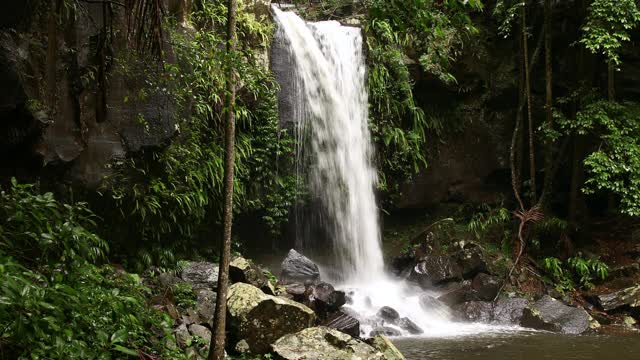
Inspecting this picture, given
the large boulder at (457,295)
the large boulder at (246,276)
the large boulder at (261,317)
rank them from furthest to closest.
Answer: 1. the large boulder at (457,295)
2. the large boulder at (246,276)
3. the large boulder at (261,317)

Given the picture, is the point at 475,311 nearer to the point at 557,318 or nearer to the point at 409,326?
the point at 557,318

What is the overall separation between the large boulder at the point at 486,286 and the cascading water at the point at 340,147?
1.05 meters

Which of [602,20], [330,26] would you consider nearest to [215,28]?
[330,26]

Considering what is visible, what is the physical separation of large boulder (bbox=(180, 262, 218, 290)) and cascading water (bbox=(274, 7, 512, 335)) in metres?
3.19

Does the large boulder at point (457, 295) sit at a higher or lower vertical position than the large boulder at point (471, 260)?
lower

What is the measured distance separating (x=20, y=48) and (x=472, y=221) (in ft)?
31.6

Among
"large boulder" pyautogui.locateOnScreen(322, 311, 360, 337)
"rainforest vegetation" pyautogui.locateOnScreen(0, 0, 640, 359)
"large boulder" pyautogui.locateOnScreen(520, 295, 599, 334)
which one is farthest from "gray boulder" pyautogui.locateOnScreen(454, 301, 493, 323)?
"large boulder" pyautogui.locateOnScreen(322, 311, 360, 337)

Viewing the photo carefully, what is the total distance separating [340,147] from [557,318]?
4977 mm

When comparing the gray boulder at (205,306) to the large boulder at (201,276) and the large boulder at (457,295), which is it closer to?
the large boulder at (201,276)

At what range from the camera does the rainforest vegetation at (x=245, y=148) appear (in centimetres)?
396

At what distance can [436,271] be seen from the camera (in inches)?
405

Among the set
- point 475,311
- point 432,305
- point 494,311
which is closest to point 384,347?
point 432,305

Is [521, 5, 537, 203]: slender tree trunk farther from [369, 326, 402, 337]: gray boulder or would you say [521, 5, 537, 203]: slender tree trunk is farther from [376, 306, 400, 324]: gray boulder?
[369, 326, 402, 337]: gray boulder

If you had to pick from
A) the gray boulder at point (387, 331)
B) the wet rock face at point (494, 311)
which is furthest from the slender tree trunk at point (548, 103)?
the gray boulder at point (387, 331)
